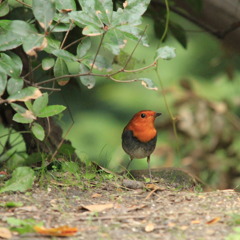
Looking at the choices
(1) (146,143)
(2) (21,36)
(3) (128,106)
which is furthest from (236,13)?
(3) (128,106)

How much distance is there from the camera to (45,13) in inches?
109

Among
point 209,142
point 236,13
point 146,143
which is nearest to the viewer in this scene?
point 146,143

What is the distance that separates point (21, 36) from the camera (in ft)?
9.16

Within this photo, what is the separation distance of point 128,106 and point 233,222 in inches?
180

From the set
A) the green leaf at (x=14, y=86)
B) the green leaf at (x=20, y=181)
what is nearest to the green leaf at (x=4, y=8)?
the green leaf at (x=14, y=86)

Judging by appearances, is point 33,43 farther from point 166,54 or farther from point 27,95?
point 166,54

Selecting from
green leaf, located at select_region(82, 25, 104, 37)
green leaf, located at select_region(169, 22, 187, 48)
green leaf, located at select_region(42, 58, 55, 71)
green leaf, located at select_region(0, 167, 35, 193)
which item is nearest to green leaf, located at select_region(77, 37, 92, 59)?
green leaf, located at select_region(42, 58, 55, 71)

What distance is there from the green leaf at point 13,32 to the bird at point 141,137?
1.26 m

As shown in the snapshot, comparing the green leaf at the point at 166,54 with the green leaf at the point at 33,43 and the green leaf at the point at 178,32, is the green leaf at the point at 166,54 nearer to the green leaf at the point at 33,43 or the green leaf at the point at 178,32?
the green leaf at the point at 33,43

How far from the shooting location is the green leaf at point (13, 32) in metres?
2.73

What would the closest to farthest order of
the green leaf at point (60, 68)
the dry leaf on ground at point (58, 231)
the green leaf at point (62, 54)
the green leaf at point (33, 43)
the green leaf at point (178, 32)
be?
the dry leaf on ground at point (58, 231) → the green leaf at point (33, 43) → the green leaf at point (62, 54) → the green leaf at point (60, 68) → the green leaf at point (178, 32)

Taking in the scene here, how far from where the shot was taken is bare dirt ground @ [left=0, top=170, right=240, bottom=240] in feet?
8.25

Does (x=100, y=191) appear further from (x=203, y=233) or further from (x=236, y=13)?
(x=236, y=13)

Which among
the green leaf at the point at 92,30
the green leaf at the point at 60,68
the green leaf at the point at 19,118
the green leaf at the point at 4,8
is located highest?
the green leaf at the point at 4,8
